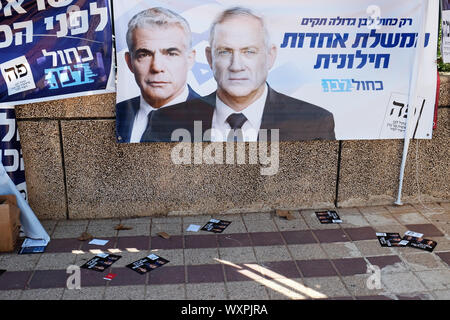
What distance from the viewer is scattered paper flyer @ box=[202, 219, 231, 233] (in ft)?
16.1

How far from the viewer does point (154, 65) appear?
4746 mm

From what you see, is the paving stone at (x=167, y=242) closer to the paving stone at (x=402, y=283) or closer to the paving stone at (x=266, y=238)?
the paving stone at (x=266, y=238)

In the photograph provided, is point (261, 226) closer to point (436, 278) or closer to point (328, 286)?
point (328, 286)

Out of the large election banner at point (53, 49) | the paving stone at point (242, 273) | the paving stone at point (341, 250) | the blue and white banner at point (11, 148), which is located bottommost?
the paving stone at point (242, 273)

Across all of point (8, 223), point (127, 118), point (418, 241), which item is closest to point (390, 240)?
point (418, 241)

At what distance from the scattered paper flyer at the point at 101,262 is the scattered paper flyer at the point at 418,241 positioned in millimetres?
2959

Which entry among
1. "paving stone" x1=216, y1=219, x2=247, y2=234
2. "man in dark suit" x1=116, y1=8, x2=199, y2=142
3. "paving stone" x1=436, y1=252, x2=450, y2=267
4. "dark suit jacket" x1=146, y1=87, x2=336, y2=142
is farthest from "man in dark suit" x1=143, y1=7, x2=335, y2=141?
"paving stone" x1=436, y1=252, x2=450, y2=267

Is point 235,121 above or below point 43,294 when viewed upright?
above

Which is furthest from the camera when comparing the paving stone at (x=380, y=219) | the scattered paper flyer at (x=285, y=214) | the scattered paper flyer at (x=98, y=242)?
the scattered paper flyer at (x=285, y=214)

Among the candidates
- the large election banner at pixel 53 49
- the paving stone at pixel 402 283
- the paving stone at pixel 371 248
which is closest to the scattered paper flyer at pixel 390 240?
the paving stone at pixel 371 248

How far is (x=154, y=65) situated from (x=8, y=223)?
84.9 inches

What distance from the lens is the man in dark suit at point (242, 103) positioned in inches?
188
